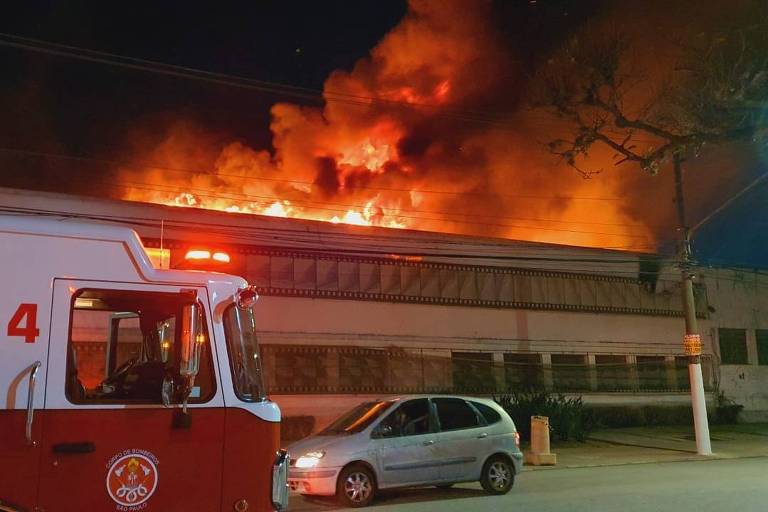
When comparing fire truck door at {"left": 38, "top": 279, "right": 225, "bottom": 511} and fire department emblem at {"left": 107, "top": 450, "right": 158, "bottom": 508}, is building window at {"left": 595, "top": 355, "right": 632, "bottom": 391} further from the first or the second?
fire department emblem at {"left": 107, "top": 450, "right": 158, "bottom": 508}

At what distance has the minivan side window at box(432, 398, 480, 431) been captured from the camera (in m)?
9.55

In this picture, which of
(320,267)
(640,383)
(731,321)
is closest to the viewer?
(320,267)

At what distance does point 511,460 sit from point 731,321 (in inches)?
671

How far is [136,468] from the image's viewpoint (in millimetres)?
3396

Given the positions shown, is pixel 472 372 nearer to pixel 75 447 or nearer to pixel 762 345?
pixel 762 345

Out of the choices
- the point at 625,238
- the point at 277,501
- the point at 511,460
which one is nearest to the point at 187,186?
the point at 625,238

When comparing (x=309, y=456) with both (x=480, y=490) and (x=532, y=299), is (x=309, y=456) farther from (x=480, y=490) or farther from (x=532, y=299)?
(x=532, y=299)

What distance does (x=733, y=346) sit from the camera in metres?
23.4

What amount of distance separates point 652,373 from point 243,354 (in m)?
20.2

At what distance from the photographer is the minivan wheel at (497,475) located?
9.51 m

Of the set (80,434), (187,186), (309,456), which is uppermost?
(187,186)

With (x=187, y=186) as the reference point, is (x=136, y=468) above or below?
below

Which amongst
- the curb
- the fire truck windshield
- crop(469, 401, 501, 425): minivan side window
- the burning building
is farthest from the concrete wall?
the fire truck windshield

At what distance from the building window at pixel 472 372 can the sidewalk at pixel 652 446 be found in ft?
8.31
